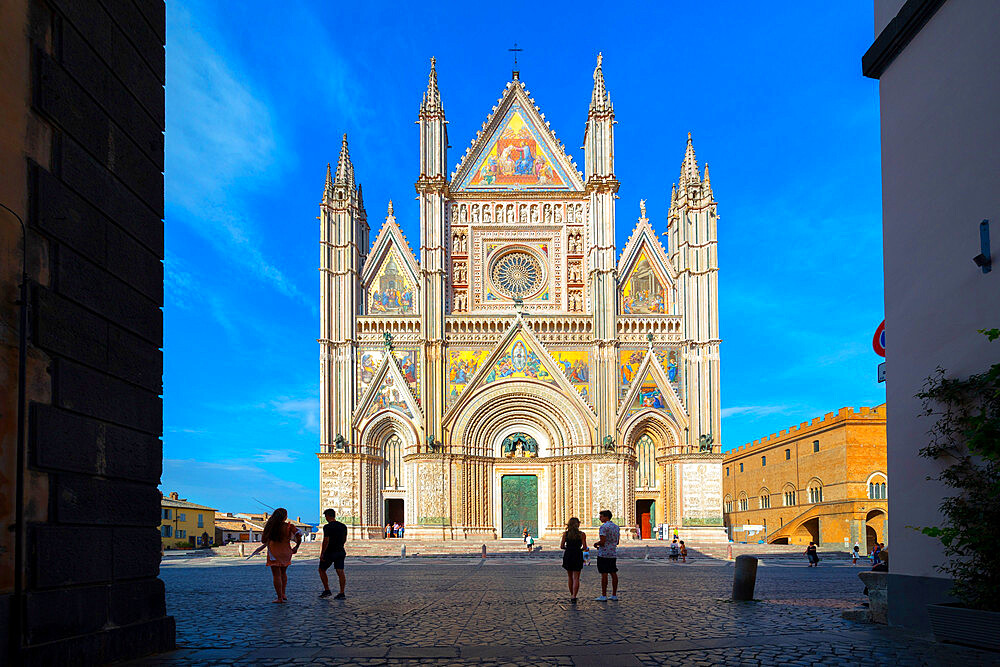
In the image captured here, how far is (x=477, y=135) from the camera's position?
4400 centimetres

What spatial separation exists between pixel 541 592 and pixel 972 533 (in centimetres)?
849

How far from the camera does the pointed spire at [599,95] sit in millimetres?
43500

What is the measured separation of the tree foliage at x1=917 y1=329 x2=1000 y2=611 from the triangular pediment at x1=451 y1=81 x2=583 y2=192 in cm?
3638

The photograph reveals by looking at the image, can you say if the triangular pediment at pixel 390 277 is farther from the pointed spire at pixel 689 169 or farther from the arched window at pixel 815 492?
the arched window at pixel 815 492

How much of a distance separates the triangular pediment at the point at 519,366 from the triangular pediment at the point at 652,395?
1952 mm

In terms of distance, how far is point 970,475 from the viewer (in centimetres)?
769

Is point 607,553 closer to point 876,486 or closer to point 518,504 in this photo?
point 518,504

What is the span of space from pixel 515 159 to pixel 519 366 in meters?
11.0

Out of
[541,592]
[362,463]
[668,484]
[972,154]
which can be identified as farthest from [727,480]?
[972,154]

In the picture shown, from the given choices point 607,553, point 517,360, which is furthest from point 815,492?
point 607,553

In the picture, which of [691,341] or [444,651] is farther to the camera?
[691,341]

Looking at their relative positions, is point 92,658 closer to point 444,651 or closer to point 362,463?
point 444,651

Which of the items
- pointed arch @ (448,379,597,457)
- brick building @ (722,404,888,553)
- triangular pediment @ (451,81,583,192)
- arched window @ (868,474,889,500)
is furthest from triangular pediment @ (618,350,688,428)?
arched window @ (868,474,889,500)

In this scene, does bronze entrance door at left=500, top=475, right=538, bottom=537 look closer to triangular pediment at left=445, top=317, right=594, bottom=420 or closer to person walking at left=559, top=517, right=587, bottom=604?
triangular pediment at left=445, top=317, right=594, bottom=420
